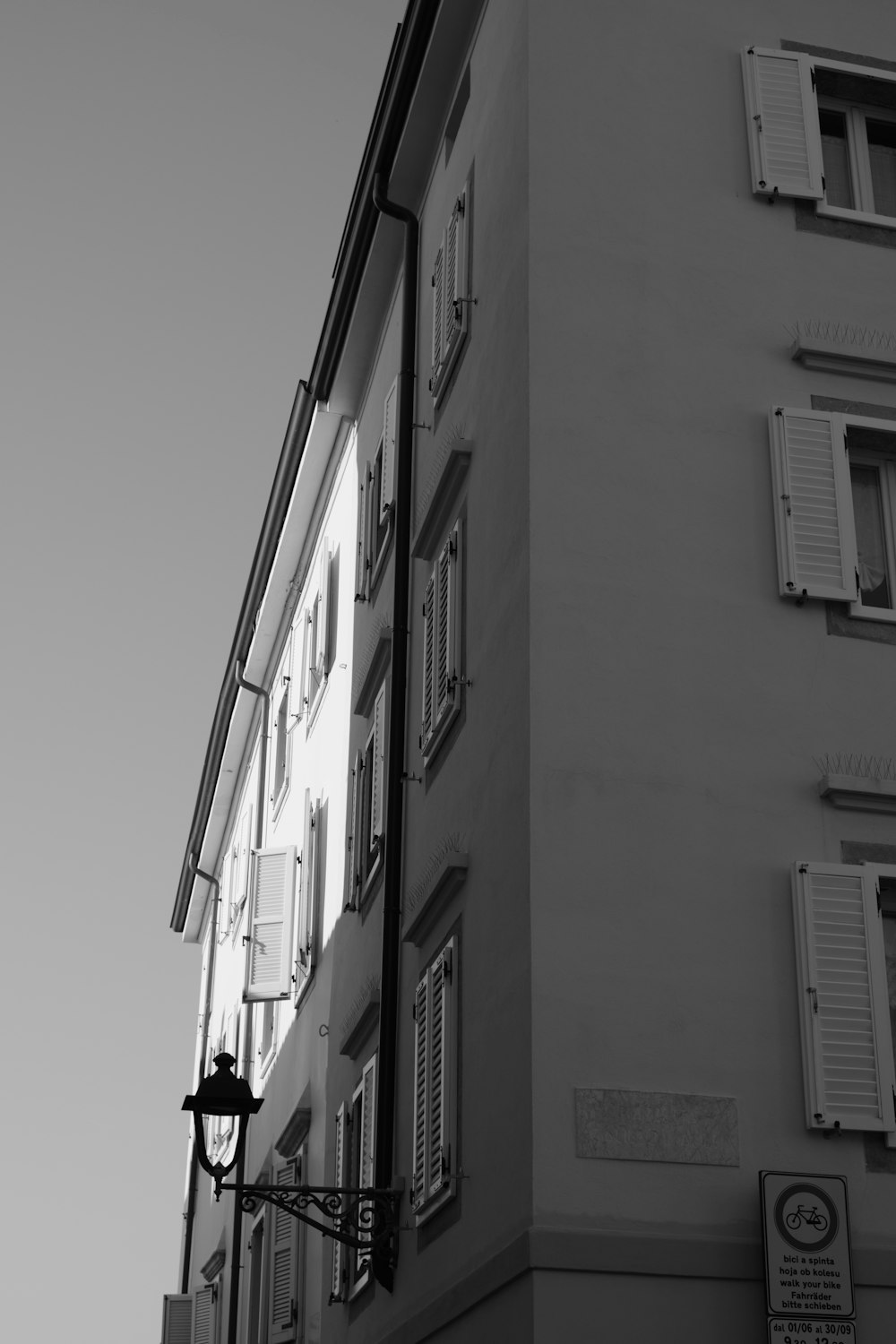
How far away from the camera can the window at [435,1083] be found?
12164 mm

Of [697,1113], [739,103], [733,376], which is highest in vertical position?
[739,103]

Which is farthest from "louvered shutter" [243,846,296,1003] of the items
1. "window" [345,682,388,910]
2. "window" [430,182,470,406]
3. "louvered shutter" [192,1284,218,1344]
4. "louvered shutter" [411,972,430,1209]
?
"louvered shutter" [411,972,430,1209]

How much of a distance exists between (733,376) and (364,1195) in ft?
19.9

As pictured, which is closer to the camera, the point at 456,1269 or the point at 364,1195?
the point at 456,1269

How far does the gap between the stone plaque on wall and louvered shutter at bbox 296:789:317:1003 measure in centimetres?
996

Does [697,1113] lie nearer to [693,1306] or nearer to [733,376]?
[693,1306]

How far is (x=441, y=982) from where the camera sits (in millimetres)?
12867

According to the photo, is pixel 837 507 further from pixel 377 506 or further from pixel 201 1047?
pixel 201 1047

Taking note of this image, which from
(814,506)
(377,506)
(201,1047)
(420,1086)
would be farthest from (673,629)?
(201,1047)

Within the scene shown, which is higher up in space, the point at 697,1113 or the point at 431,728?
the point at 431,728

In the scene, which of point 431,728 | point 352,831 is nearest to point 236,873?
point 352,831

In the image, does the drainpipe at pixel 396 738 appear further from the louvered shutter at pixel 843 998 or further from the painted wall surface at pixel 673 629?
the louvered shutter at pixel 843 998

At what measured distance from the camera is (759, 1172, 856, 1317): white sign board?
32.2 ft

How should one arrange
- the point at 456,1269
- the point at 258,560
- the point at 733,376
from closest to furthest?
the point at 456,1269
the point at 733,376
the point at 258,560
